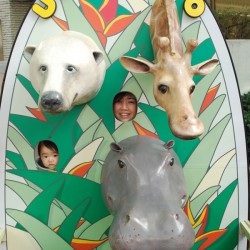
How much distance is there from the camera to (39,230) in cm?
189

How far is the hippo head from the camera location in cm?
124

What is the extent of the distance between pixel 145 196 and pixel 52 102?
0.45 metres

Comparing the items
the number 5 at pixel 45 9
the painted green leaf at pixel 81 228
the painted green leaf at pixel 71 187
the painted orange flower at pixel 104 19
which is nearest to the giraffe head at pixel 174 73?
the painted orange flower at pixel 104 19

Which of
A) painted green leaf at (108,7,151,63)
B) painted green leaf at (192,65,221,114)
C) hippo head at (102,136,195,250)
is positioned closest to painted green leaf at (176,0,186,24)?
painted green leaf at (108,7,151,63)

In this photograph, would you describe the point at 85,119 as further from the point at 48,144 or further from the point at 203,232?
the point at 203,232

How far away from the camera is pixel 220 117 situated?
1.90 metres

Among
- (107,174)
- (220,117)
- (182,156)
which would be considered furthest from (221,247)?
(107,174)

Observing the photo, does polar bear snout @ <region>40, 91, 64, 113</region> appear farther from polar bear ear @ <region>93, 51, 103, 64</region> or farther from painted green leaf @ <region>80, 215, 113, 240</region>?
painted green leaf @ <region>80, 215, 113, 240</region>

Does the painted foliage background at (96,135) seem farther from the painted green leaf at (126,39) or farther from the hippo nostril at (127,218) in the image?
the hippo nostril at (127,218)

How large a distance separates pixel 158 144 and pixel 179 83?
1.00 ft

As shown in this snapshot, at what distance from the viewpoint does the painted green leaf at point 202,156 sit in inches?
74.7

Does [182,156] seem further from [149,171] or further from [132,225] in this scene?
[132,225]

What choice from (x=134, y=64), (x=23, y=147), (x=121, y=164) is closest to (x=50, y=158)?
(x=23, y=147)

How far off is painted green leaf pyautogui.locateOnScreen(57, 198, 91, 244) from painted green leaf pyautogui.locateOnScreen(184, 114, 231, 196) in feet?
1.65
